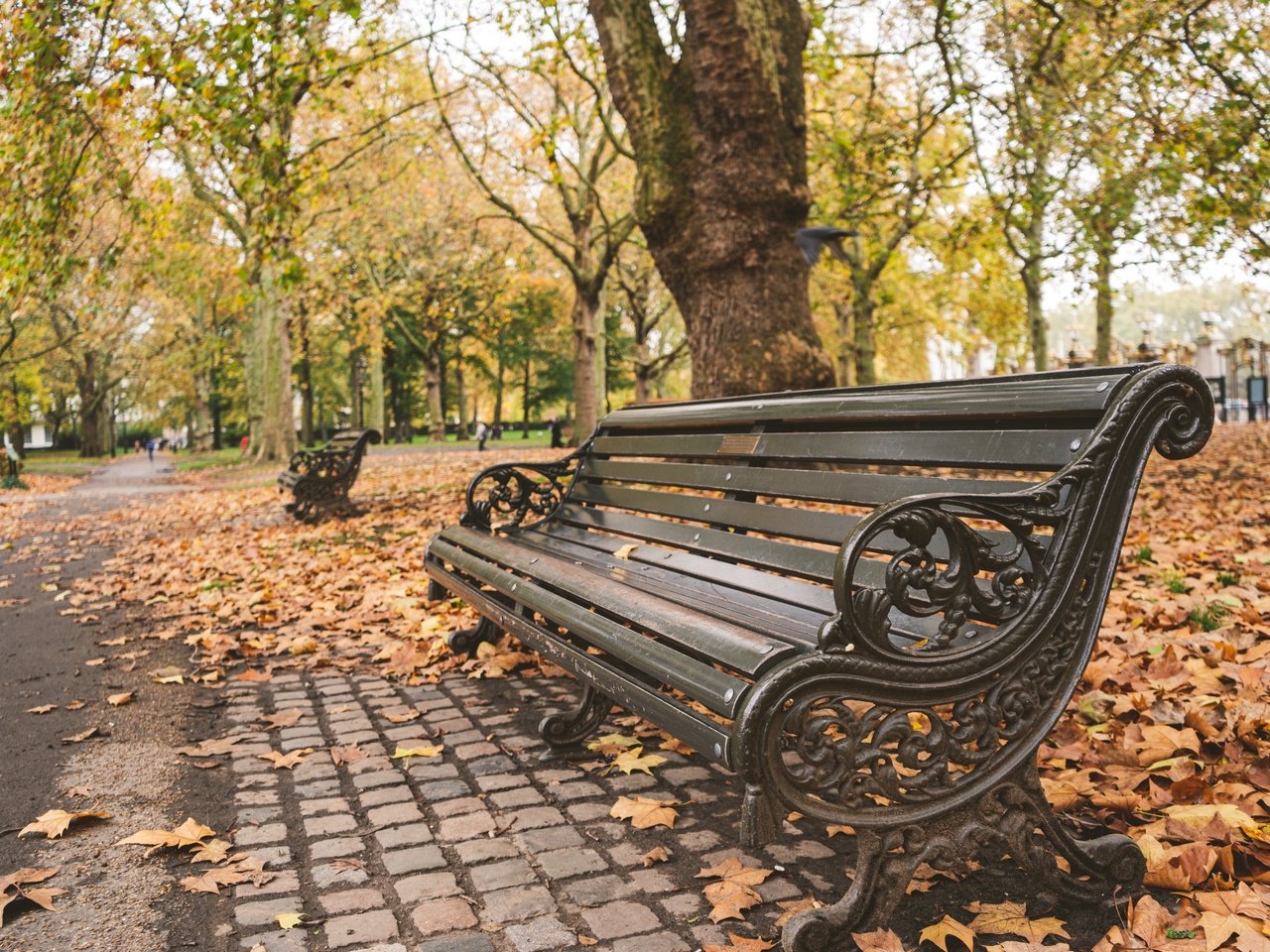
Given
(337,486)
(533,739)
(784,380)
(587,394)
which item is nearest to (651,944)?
(533,739)

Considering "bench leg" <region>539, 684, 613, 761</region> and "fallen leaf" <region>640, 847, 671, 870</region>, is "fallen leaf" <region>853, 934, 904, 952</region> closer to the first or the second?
"fallen leaf" <region>640, 847, 671, 870</region>

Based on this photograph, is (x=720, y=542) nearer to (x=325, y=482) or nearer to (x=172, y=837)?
Result: (x=172, y=837)

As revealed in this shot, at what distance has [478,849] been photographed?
115 inches

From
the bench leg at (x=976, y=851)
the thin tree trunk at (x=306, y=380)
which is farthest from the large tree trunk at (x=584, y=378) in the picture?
the thin tree trunk at (x=306, y=380)

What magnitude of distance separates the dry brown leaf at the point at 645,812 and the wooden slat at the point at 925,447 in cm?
125

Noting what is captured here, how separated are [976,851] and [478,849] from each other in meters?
1.42

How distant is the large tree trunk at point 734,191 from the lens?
6828 millimetres

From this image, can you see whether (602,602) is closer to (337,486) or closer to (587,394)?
(337,486)

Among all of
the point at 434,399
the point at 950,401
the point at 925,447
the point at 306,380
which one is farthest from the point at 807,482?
the point at 306,380

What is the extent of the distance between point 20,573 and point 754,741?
9.01m

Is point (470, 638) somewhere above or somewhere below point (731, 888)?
above

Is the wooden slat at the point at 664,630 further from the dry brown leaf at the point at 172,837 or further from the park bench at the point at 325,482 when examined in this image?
the park bench at the point at 325,482

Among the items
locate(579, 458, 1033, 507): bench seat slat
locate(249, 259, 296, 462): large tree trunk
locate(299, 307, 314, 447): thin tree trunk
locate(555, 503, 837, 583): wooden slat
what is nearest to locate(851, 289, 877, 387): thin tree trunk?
locate(249, 259, 296, 462): large tree trunk

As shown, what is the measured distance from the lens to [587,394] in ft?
63.9
